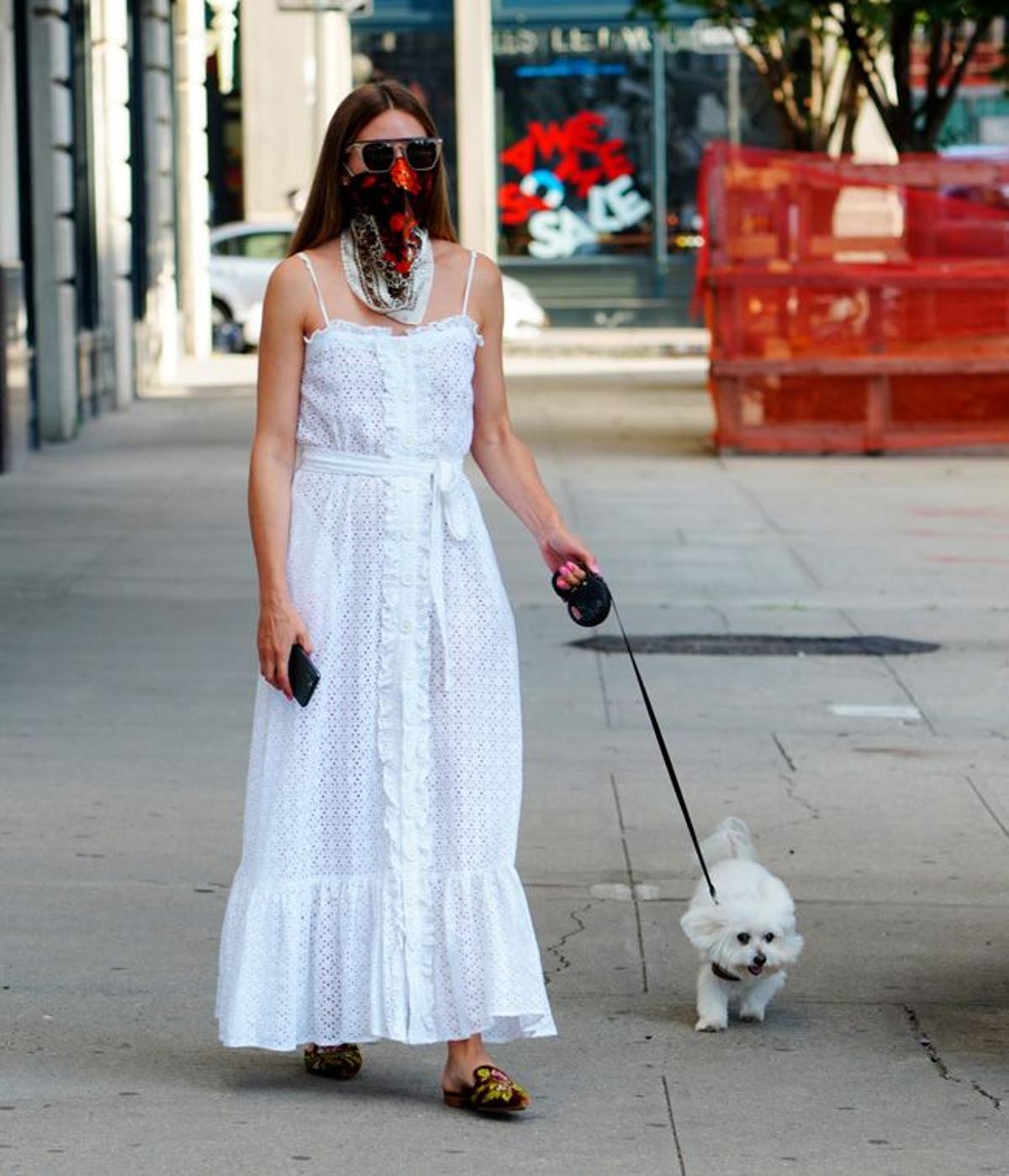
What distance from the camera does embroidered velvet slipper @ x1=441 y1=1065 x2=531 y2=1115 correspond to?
15.9 ft

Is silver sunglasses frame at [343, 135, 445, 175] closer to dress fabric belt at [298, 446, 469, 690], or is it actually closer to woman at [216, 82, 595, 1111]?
woman at [216, 82, 595, 1111]

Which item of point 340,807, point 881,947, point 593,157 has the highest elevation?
point 593,157

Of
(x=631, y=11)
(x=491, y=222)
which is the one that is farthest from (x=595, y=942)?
(x=491, y=222)

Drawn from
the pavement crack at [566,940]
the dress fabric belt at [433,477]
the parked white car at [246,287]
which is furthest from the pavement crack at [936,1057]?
the parked white car at [246,287]

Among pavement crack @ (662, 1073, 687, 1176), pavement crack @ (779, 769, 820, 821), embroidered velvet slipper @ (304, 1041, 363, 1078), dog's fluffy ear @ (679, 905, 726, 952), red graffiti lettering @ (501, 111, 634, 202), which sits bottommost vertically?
pavement crack @ (662, 1073, 687, 1176)

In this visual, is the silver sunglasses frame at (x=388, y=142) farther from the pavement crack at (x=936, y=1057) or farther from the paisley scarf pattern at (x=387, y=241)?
the pavement crack at (x=936, y=1057)

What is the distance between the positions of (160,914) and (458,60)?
29.2 m

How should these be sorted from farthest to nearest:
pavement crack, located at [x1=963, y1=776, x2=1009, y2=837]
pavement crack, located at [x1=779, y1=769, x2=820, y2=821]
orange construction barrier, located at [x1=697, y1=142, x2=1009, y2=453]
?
orange construction barrier, located at [x1=697, y1=142, x2=1009, y2=453], pavement crack, located at [x1=779, y1=769, x2=820, y2=821], pavement crack, located at [x1=963, y1=776, x2=1009, y2=837]

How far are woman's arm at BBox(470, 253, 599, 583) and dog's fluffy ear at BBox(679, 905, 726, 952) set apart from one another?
31.7 inches

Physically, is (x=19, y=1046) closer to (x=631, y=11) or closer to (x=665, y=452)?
(x=665, y=452)

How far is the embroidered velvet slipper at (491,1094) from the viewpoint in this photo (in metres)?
4.84

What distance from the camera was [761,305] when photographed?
18.9 meters

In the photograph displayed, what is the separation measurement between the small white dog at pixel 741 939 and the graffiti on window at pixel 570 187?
2998cm

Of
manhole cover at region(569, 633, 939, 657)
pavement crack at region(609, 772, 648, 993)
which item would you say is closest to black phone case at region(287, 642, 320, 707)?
pavement crack at region(609, 772, 648, 993)
